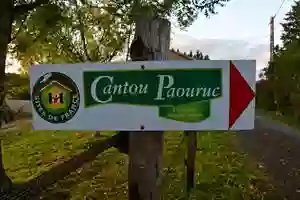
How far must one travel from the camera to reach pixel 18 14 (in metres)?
5.20

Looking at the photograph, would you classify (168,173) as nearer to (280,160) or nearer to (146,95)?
(280,160)

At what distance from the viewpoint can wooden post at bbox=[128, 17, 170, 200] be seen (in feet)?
8.04

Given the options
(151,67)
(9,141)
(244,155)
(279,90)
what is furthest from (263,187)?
(279,90)

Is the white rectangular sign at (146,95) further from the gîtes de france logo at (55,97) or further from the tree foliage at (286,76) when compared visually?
the tree foliage at (286,76)

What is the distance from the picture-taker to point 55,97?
7.36 feet

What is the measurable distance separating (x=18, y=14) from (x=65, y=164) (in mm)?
2973

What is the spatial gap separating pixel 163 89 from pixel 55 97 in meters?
0.55

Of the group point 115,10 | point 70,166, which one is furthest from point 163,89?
point 115,10

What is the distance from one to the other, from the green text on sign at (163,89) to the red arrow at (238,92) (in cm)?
6

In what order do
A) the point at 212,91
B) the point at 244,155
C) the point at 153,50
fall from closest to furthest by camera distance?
the point at 212,91
the point at 153,50
the point at 244,155

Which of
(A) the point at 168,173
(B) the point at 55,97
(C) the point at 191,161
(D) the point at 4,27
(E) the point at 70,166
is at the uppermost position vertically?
(D) the point at 4,27

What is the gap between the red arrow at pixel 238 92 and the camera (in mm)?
2188

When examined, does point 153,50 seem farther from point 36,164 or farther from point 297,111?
point 297,111

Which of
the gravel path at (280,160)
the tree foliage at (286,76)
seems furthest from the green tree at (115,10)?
the tree foliage at (286,76)
